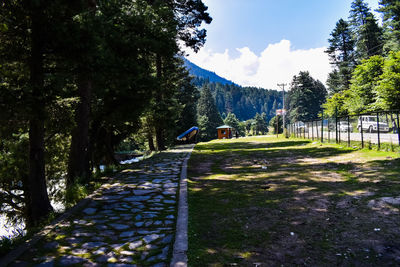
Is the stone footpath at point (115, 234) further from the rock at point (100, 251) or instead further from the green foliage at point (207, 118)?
the green foliage at point (207, 118)

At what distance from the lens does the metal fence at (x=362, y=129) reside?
34.1 ft

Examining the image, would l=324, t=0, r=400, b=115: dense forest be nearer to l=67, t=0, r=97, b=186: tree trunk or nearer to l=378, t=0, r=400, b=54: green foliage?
l=378, t=0, r=400, b=54: green foliage

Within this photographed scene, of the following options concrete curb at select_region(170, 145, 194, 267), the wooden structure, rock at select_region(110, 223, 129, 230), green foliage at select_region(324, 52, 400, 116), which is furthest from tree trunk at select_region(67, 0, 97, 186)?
the wooden structure

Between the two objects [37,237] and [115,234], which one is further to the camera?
[115,234]

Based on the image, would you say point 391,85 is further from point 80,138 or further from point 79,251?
point 79,251

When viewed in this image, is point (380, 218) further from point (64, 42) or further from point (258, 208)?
point (64, 42)

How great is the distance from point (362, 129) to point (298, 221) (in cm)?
1009

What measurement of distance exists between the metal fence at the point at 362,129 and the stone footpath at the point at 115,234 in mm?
9489

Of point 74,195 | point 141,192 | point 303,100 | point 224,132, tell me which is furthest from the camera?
point 303,100

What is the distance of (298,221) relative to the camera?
4.00m

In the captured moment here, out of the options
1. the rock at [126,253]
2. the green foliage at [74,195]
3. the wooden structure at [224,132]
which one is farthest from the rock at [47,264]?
the wooden structure at [224,132]

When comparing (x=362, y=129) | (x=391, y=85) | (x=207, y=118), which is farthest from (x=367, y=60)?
(x=207, y=118)

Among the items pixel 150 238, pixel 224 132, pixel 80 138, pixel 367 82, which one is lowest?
pixel 150 238

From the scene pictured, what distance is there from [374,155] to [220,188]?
7111 mm
